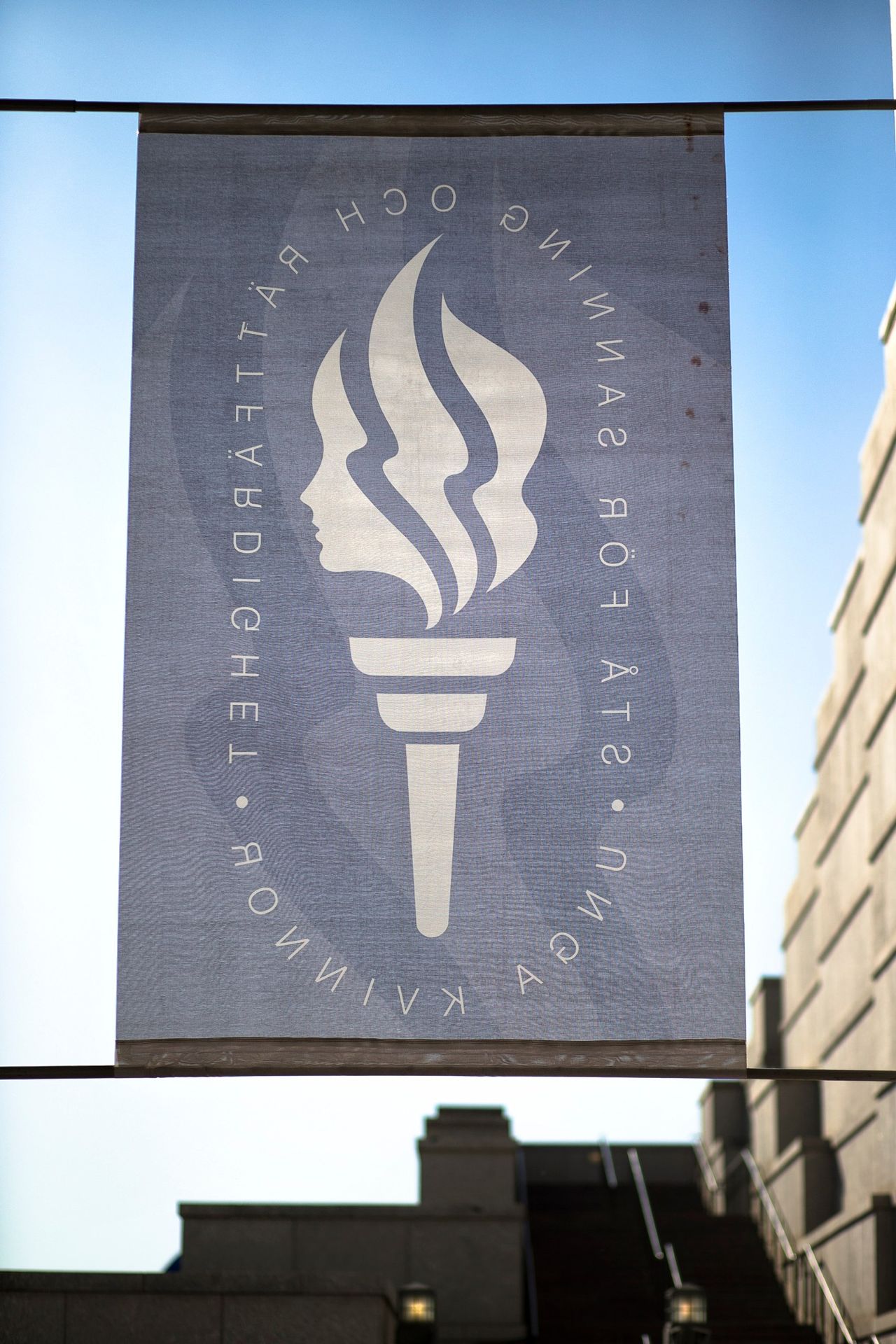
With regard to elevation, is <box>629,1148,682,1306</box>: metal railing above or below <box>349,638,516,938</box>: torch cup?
below

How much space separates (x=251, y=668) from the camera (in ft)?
26.7

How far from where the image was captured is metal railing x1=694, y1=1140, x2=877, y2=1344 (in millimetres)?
13984

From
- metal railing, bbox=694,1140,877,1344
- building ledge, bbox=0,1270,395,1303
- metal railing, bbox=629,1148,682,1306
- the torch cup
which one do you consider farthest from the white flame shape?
metal railing, bbox=694,1140,877,1344

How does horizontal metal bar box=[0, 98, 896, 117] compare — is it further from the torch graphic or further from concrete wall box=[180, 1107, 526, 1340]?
concrete wall box=[180, 1107, 526, 1340]

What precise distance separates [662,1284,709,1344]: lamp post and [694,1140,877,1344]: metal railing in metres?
2.07

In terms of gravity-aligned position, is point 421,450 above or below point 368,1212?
above

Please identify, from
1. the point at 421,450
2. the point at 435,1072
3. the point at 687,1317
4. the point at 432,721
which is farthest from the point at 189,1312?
the point at 421,450

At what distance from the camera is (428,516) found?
27.5 ft

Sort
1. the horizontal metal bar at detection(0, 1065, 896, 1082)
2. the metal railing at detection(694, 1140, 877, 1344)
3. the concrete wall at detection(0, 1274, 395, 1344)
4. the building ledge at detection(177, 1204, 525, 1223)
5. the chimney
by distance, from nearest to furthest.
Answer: the horizontal metal bar at detection(0, 1065, 896, 1082)
the concrete wall at detection(0, 1274, 395, 1344)
the metal railing at detection(694, 1140, 877, 1344)
the building ledge at detection(177, 1204, 525, 1223)
the chimney

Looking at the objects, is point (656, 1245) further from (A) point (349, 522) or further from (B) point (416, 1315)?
(A) point (349, 522)

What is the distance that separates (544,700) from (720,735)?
2.79ft

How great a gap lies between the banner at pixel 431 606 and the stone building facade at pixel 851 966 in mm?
7238

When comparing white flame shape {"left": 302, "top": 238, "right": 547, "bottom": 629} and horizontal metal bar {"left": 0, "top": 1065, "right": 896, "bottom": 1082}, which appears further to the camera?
white flame shape {"left": 302, "top": 238, "right": 547, "bottom": 629}

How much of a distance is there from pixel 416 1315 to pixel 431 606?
20.3ft
